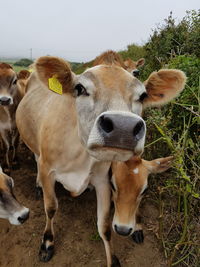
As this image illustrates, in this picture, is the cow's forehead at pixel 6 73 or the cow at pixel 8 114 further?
the cow's forehead at pixel 6 73

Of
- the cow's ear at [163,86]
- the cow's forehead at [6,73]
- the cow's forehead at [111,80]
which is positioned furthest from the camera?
the cow's forehead at [6,73]

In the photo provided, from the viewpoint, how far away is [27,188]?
470 centimetres

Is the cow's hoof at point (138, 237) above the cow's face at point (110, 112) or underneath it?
underneath

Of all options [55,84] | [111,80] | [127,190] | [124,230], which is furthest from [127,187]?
[55,84]

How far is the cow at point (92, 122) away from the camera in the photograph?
6.28 feet

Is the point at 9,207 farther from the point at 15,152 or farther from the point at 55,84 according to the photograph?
the point at 15,152

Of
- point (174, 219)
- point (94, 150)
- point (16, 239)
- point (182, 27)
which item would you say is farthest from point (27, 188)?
point (182, 27)

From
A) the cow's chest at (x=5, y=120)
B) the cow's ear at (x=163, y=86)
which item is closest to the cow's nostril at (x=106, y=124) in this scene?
the cow's ear at (x=163, y=86)

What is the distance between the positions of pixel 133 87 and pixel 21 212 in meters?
2.13

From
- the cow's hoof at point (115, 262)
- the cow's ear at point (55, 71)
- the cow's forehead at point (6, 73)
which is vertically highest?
the cow's ear at point (55, 71)

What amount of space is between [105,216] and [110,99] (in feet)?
5.89

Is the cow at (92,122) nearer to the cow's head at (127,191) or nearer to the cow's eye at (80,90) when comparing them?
the cow's eye at (80,90)

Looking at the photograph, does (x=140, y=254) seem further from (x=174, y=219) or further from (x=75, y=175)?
(x=75, y=175)

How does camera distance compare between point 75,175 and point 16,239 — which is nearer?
point 75,175
